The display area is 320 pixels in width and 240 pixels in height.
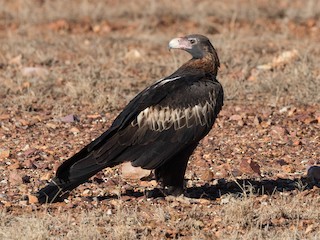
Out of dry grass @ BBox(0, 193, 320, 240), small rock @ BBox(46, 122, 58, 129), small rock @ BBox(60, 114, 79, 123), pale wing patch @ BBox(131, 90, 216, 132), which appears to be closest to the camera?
dry grass @ BBox(0, 193, 320, 240)

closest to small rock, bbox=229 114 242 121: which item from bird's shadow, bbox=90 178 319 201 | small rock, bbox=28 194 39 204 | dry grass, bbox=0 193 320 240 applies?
bird's shadow, bbox=90 178 319 201

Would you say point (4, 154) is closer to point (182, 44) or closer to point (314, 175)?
point (182, 44)

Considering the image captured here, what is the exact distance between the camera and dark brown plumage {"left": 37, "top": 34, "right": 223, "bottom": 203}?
7559mm

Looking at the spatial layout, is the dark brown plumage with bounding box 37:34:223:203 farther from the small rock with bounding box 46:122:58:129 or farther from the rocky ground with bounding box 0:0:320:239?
the small rock with bounding box 46:122:58:129

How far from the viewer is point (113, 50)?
13156 millimetres

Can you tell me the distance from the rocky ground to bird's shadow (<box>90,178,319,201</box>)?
18 mm

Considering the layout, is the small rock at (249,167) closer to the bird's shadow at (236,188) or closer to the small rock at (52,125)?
the bird's shadow at (236,188)

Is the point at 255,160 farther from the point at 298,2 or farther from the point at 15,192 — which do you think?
the point at 298,2

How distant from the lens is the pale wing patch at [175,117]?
25.6ft

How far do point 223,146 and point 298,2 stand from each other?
26.9ft

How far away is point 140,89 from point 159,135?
144 inches

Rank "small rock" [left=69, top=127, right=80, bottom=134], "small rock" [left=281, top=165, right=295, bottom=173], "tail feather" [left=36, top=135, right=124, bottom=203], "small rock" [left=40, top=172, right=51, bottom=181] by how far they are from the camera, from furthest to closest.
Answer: "small rock" [left=69, top=127, right=80, bottom=134] < "small rock" [left=281, top=165, right=295, bottom=173] < "small rock" [left=40, top=172, right=51, bottom=181] < "tail feather" [left=36, top=135, right=124, bottom=203]

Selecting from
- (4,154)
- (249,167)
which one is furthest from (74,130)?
(249,167)

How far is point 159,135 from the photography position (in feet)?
25.7
